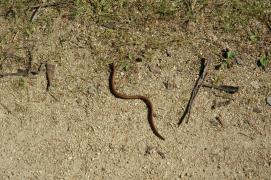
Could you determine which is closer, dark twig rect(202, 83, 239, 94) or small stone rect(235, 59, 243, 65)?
dark twig rect(202, 83, 239, 94)

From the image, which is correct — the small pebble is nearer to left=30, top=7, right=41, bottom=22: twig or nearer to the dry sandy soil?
the dry sandy soil

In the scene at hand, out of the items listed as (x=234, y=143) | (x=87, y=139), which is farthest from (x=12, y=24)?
(x=234, y=143)

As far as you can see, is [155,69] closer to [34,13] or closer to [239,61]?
[239,61]

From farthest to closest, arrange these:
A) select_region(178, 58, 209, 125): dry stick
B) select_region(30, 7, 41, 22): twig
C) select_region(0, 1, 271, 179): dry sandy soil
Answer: select_region(30, 7, 41, 22): twig → select_region(178, 58, 209, 125): dry stick → select_region(0, 1, 271, 179): dry sandy soil

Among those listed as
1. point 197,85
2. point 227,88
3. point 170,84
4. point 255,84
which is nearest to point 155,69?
point 170,84

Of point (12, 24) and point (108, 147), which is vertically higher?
point (12, 24)

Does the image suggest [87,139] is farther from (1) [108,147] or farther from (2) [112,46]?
(2) [112,46]

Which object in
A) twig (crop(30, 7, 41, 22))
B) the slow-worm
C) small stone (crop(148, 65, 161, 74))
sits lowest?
the slow-worm

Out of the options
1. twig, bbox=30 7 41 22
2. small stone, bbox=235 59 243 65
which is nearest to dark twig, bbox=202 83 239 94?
small stone, bbox=235 59 243 65

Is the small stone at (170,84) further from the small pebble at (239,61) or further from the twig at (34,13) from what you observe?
the twig at (34,13)
